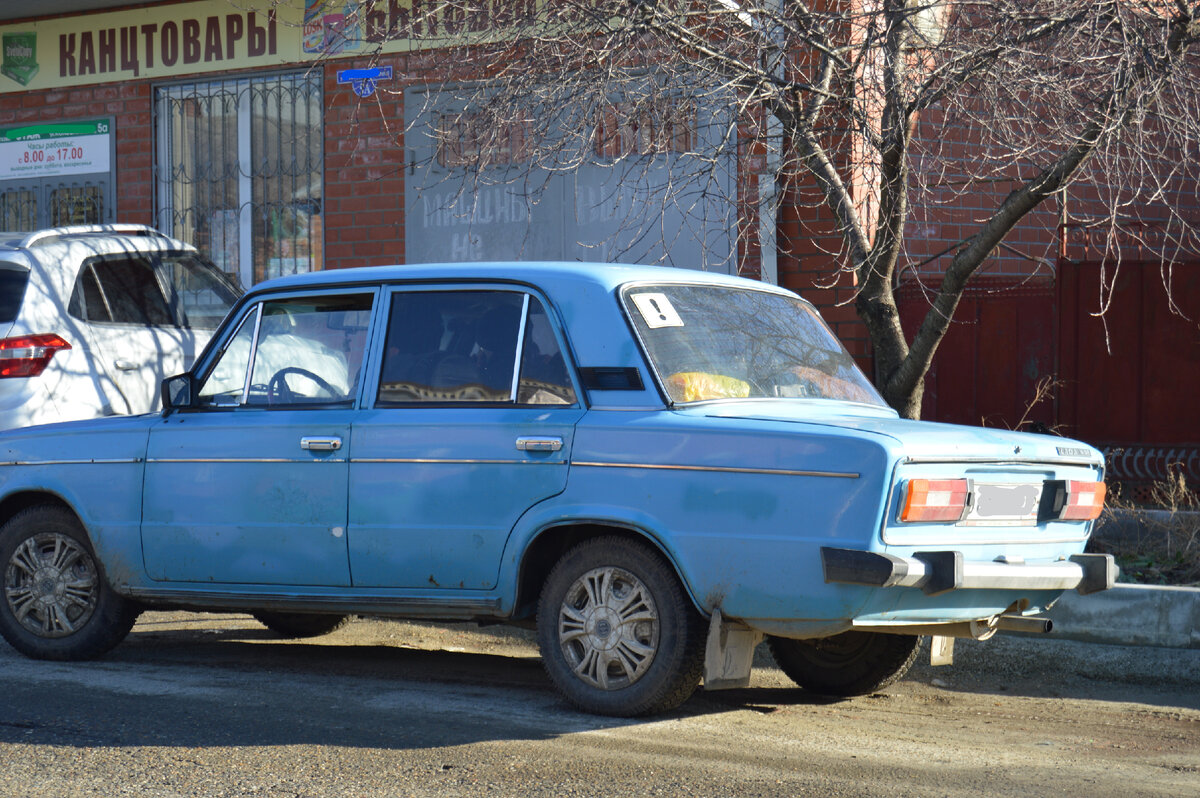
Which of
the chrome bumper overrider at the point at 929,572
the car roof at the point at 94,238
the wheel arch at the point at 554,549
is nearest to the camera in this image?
the chrome bumper overrider at the point at 929,572

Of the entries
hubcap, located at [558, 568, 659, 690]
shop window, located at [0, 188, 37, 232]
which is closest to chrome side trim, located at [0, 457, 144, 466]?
hubcap, located at [558, 568, 659, 690]

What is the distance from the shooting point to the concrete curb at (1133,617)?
6.80 meters

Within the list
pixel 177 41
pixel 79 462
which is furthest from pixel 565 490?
pixel 177 41

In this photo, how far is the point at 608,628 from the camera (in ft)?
17.5

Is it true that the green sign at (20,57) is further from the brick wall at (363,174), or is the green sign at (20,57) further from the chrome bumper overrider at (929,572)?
the chrome bumper overrider at (929,572)

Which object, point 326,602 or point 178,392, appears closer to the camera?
point 326,602

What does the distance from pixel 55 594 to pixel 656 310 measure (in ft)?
10.3

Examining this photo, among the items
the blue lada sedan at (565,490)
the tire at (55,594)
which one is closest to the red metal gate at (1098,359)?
the blue lada sedan at (565,490)

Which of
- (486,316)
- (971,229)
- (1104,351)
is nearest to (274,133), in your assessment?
(971,229)

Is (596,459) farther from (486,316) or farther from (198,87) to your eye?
(198,87)

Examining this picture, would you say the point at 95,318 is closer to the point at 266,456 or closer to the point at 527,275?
the point at 266,456

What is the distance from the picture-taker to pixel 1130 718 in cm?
585

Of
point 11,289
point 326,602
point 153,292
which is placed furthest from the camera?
point 153,292

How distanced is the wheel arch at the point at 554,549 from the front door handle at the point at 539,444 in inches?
11.0
